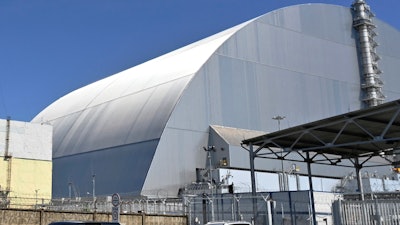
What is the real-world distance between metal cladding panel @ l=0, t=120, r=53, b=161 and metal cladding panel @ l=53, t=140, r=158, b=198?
5.85 meters

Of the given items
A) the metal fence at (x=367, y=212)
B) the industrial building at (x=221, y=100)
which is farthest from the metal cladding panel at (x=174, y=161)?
the metal fence at (x=367, y=212)

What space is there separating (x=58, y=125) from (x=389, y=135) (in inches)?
1851

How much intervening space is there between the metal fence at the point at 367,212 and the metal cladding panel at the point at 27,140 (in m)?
33.9

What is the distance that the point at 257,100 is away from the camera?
56.1m

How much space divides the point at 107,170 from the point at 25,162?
838 centimetres

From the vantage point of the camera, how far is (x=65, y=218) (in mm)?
26156

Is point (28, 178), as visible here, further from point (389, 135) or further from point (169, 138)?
point (389, 135)

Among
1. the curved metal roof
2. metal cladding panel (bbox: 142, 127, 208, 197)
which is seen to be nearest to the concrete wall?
metal cladding panel (bbox: 142, 127, 208, 197)

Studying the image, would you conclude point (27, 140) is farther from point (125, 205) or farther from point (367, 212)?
point (367, 212)

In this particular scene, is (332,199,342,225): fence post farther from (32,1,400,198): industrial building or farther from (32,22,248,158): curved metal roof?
(32,22,248,158): curved metal roof

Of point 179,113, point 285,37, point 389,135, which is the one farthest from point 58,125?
point 389,135

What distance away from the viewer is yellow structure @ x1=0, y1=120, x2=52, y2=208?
47594 mm

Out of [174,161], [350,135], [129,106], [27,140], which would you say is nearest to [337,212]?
[350,135]

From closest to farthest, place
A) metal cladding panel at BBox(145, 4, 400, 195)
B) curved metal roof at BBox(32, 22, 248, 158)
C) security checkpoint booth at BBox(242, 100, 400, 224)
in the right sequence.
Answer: security checkpoint booth at BBox(242, 100, 400, 224), metal cladding panel at BBox(145, 4, 400, 195), curved metal roof at BBox(32, 22, 248, 158)
